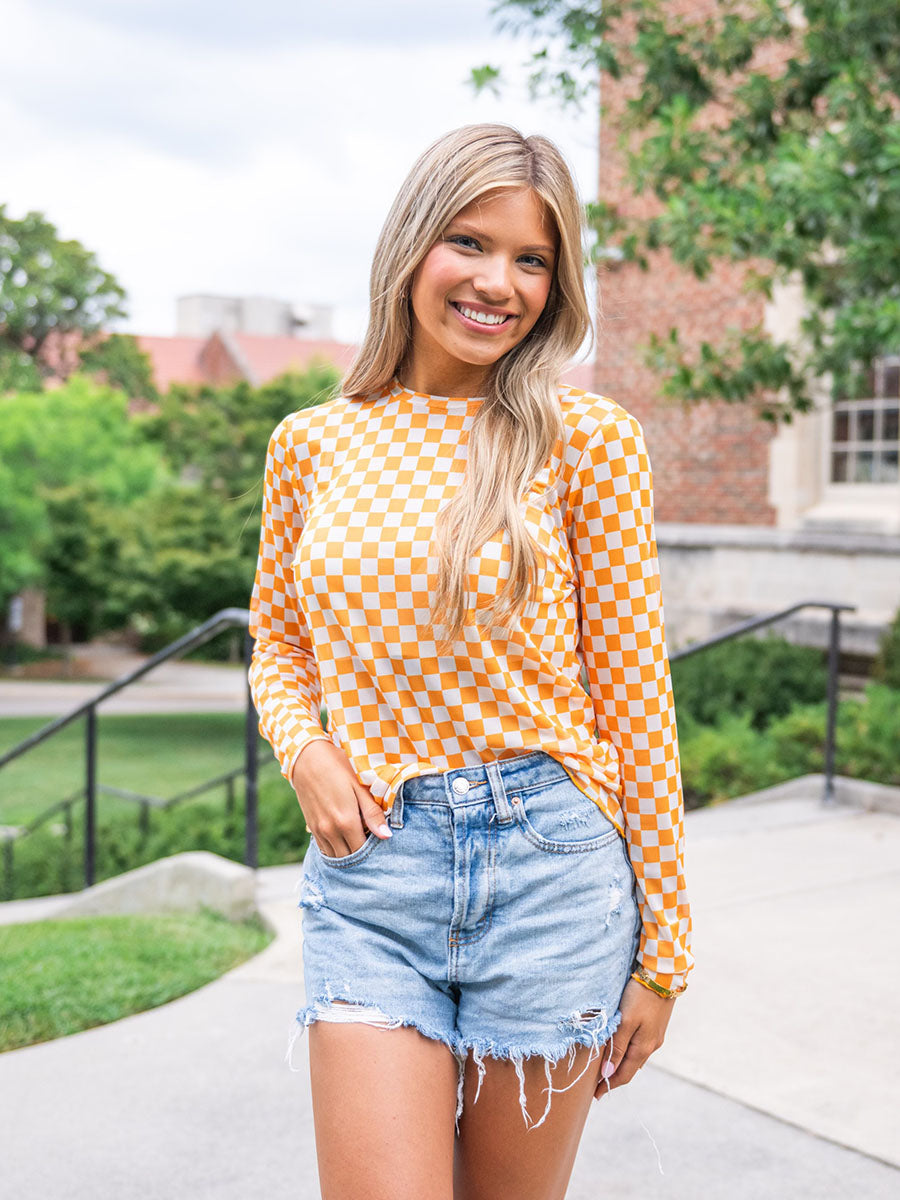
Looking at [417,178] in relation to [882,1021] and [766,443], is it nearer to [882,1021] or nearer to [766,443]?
[882,1021]

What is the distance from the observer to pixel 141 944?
4.59 m

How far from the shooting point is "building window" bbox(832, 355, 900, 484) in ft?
41.5

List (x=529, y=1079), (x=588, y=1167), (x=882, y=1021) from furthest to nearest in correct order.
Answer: (x=882, y=1021) < (x=588, y=1167) < (x=529, y=1079)

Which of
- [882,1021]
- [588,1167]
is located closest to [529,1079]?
[588,1167]

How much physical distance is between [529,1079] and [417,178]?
122 centimetres

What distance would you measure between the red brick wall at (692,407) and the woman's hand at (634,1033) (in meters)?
11.5

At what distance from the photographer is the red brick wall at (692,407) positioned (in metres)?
13.3

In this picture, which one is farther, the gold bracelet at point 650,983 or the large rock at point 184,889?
the large rock at point 184,889

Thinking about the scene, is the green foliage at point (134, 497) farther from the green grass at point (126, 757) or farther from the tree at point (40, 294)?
the tree at point (40, 294)

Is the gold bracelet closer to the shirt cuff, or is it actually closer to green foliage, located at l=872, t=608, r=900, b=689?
the shirt cuff

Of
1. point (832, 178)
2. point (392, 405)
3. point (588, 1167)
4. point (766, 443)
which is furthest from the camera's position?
point (766, 443)

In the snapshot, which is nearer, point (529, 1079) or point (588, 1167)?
point (529, 1079)

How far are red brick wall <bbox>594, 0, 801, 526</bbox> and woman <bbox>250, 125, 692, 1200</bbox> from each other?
11.4m

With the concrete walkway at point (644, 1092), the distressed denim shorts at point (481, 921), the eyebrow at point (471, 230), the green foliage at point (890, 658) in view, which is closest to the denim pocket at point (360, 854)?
the distressed denim shorts at point (481, 921)
